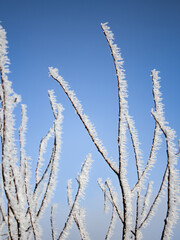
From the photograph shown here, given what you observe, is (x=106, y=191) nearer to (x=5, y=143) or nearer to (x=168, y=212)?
(x=168, y=212)

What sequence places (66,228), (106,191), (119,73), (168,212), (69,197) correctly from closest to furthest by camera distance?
(168,212), (119,73), (66,228), (69,197), (106,191)

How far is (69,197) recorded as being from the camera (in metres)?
1.91

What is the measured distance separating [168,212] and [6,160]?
3.47 ft

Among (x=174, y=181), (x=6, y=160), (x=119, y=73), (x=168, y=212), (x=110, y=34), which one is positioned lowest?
(x=168, y=212)

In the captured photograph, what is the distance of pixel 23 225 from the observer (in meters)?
1.23

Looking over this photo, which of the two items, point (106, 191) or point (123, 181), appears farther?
point (106, 191)

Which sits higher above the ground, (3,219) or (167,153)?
(167,153)

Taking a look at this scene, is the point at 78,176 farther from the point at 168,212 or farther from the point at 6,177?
the point at 168,212

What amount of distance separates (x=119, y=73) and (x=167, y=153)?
0.60m

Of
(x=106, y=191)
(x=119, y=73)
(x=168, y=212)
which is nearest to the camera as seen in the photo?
(x=168, y=212)

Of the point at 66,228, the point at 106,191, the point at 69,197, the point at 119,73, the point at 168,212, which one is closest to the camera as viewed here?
the point at 168,212

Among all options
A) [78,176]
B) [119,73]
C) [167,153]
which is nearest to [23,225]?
[78,176]

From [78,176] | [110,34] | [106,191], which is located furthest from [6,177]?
[106,191]

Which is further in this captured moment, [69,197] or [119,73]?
[69,197]
